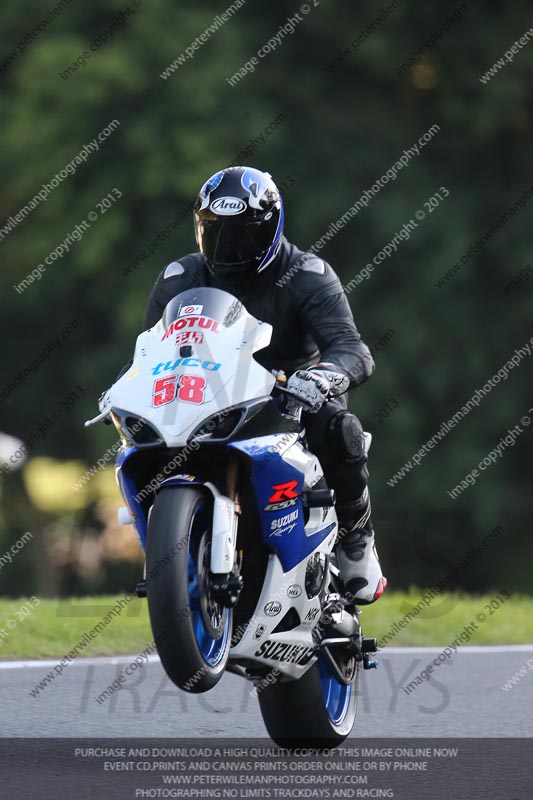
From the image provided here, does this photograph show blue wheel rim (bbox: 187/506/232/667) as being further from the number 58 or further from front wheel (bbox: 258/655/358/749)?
front wheel (bbox: 258/655/358/749)

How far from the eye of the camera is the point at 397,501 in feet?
58.3

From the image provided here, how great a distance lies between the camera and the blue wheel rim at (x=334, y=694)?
5.93 m

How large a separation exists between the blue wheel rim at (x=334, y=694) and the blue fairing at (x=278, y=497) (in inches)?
32.5

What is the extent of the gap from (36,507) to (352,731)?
15.6m

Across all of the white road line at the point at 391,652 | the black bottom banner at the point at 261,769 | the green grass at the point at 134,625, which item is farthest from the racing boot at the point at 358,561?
the green grass at the point at 134,625

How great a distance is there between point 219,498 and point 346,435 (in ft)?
3.01

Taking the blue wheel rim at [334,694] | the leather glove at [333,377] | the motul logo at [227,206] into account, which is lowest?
the blue wheel rim at [334,694]

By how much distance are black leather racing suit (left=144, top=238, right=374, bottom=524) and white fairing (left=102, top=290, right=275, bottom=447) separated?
46 cm

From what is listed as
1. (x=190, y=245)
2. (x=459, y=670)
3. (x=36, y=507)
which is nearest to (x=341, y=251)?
(x=190, y=245)

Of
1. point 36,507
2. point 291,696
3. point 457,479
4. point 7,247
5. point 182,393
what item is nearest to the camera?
point 182,393

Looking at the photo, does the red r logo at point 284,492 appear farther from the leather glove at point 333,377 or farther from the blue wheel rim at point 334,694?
the blue wheel rim at point 334,694

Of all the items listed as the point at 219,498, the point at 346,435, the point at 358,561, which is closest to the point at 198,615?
the point at 219,498

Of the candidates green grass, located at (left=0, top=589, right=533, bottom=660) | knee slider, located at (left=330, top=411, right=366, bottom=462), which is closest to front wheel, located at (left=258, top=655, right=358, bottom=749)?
knee slider, located at (left=330, top=411, right=366, bottom=462)

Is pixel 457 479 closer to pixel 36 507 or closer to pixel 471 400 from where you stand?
pixel 471 400
